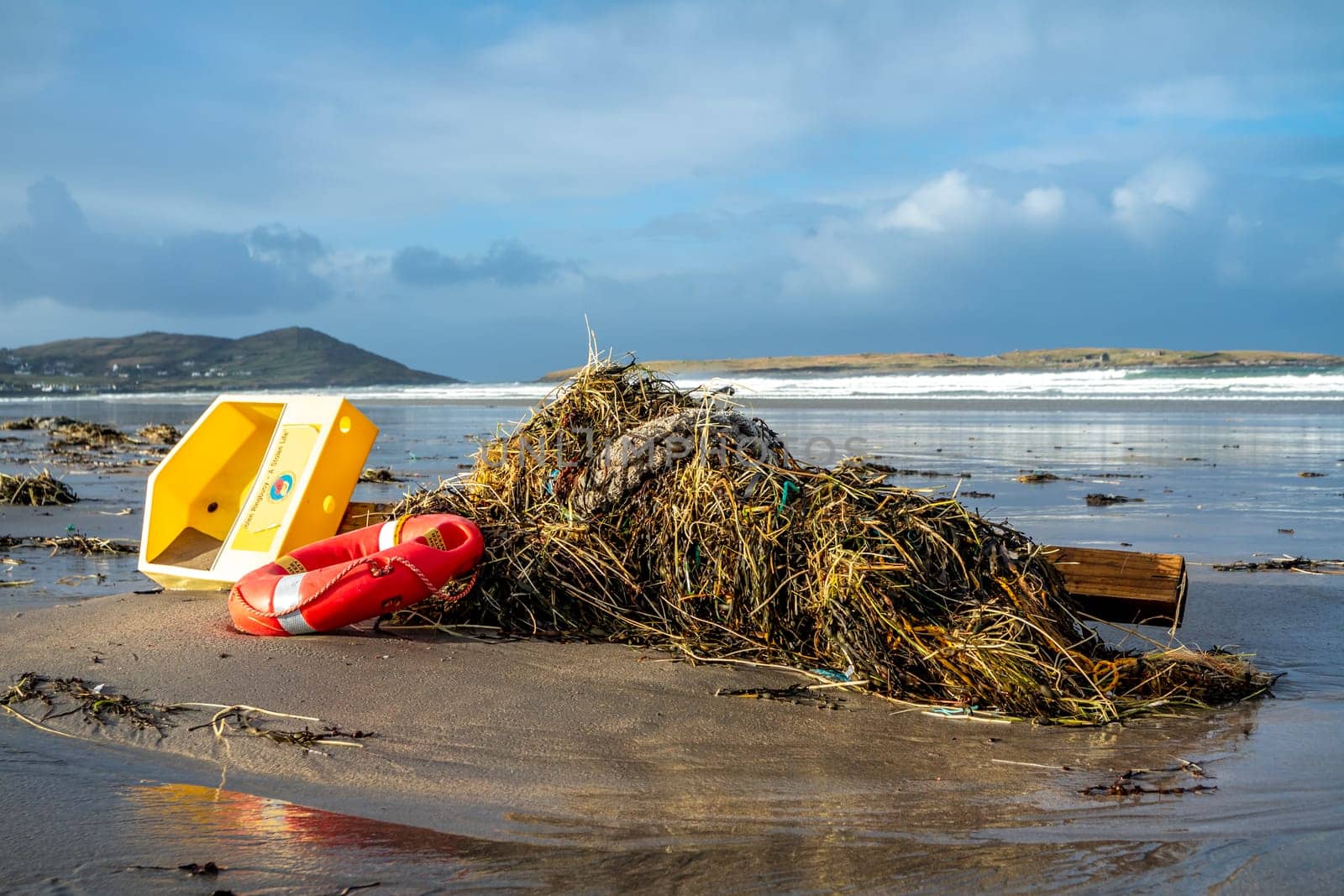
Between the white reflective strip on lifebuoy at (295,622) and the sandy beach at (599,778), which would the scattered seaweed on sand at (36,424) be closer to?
the sandy beach at (599,778)

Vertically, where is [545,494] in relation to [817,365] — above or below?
below

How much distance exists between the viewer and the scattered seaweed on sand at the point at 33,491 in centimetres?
961

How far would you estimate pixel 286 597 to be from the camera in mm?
4703

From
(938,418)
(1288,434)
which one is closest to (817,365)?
(938,418)

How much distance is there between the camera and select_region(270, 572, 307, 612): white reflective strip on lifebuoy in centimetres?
469

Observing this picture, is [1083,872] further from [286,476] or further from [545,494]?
[286,476]

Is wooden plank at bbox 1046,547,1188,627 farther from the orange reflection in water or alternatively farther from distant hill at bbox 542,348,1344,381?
distant hill at bbox 542,348,1344,381

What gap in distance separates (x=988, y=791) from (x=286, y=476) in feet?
14.7

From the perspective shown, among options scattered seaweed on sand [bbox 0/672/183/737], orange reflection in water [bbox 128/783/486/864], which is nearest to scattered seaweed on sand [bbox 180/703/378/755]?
scattered seaweed on sand [bbox 0/672/183/737]

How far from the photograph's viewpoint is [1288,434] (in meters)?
18.4

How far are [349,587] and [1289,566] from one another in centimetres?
575

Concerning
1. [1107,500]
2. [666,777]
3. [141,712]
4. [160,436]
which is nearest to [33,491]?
[141,712]

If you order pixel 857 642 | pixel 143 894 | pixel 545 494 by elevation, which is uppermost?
pixel 545 494

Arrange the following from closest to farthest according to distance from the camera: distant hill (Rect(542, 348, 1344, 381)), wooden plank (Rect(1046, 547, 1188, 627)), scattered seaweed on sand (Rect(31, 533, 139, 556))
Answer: wooden plank (Rect(1046, 547, 1188, 627)) < scattered seaweed on sand (Rect(31, 533, 139, 556)) < distant hill (Rect(542, 348, 1344, 381))
